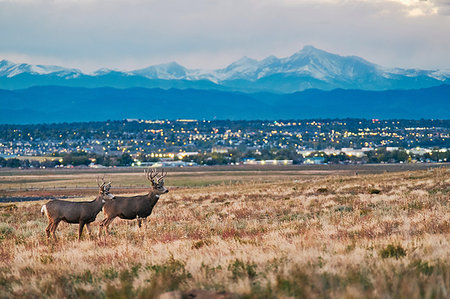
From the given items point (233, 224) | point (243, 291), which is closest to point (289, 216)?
point (233, 224)

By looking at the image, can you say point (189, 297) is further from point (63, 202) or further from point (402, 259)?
point (63, 202)

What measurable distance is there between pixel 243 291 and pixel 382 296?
78.4 inches

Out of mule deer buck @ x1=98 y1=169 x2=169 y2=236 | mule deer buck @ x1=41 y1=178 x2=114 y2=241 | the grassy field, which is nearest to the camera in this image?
the grassy field

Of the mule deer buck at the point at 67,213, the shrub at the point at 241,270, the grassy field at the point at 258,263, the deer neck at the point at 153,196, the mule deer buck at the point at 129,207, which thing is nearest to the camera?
the grassy field at the point at 258,263

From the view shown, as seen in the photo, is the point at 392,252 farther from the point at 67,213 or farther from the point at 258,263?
the point at 67,213

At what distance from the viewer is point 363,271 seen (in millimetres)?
9766

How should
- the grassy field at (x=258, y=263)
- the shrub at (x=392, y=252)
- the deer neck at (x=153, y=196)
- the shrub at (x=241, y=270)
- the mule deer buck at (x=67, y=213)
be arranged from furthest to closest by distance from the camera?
the deer neck at (x=153, y=196)
the mule deer buck at (x=67, y=213)
the shrub at (x=392, y=252)
the shrub at (x=241, y=270)
the grassy field at (x=258, y=263)

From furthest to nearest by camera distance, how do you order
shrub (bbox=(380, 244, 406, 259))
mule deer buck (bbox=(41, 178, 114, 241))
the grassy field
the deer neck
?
the deer neck < mule deer buck (bbox=(41, 178, 114, 241)) < shrub (bbox=(380, 244, 406, 259)) < the grassy field

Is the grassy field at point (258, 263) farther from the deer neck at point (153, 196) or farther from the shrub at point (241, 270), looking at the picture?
the deer neck at point (153, 196)

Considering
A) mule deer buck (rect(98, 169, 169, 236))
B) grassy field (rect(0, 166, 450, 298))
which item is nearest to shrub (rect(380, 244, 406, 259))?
grassy field (rect(0, 166, 450, 298))

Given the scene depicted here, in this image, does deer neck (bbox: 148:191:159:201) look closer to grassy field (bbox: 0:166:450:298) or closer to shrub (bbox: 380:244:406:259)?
grassy field (bbox: 0:166:450:298)

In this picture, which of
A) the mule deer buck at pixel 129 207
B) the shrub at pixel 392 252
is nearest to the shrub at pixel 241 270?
the shrub at pixel 392 252

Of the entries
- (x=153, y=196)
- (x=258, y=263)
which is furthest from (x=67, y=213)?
(x=258, y=263)

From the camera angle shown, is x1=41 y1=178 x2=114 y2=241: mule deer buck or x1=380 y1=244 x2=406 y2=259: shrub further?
x1=41 y1=178 x2=114 y2=241: mule deer buck
